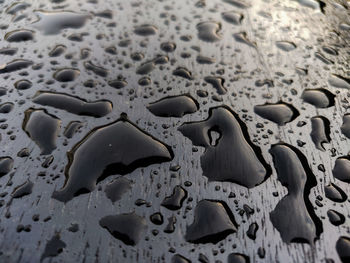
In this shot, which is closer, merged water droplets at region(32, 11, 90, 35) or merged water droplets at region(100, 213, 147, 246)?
merged water droplets at region(100, 213, 147, 246)

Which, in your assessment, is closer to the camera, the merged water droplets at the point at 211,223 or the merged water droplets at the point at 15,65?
the merged water droplets at the point at 211,223

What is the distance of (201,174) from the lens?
0.77 m

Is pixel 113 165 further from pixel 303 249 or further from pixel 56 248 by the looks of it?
pixel 303 249

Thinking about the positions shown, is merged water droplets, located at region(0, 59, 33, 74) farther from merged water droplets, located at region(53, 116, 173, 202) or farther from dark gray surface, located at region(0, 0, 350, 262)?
merged water droplets, located at region(53, 116, 173, 202)

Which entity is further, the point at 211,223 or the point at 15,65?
the point at 15,65

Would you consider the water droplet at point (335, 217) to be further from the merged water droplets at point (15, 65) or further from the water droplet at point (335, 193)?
the merged water droplets at point (15, 65)

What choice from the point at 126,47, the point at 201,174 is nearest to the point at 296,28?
the point at 126,47

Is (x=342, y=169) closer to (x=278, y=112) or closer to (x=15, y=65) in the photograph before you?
(x=278, y=112)

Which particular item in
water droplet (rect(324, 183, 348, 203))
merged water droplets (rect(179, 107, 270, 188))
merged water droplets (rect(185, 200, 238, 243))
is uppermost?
water droplet (rect(324, 183, 348, 203))

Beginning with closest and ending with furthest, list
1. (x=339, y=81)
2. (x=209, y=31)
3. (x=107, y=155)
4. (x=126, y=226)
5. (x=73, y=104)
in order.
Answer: (x=126, y=226) → (x=107, y=155) → (x=73, y=104) → (x=339, y=81) → (x=209, y=31)

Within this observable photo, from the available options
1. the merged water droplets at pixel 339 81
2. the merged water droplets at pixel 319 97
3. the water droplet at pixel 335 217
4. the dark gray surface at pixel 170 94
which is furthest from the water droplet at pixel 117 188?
the merged water droplets at pixel 339 81

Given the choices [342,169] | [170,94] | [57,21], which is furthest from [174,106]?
[57,21]

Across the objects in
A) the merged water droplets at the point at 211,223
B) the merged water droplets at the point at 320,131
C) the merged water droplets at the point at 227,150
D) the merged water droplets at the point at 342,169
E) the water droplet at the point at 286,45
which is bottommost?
the merged water droplets at the point at 211,223

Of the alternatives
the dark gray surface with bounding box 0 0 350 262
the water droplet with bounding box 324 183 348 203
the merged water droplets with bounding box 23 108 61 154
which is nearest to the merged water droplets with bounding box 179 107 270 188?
the dark gray surface with bounding box 0 0 350 262
